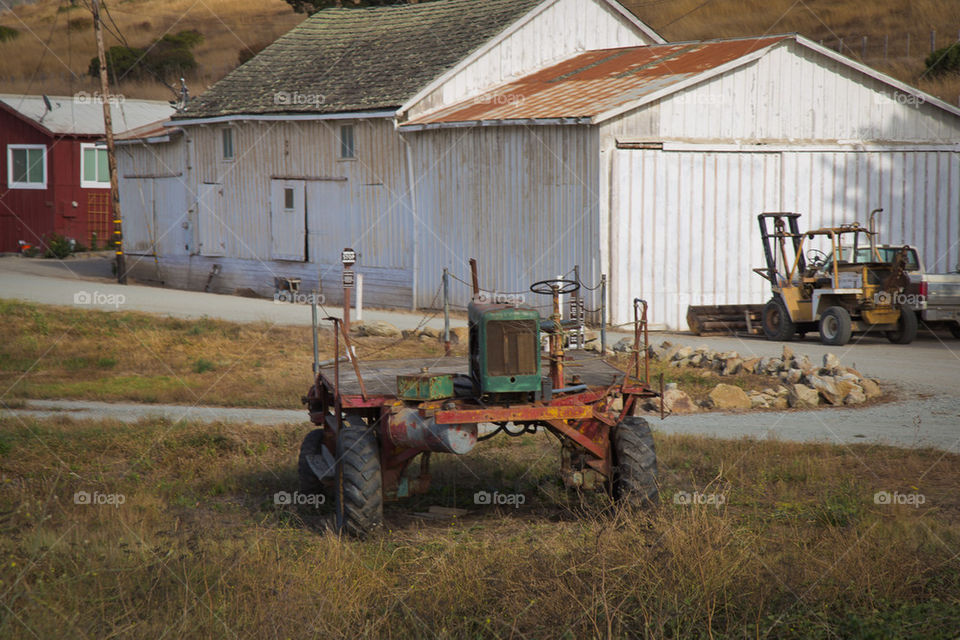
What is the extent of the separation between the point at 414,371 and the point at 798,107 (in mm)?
15319

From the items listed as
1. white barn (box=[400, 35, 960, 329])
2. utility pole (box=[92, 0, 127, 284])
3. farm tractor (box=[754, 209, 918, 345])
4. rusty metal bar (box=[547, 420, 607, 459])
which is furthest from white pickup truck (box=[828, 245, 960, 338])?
utility pole (box=[92, 0, 127, 284])

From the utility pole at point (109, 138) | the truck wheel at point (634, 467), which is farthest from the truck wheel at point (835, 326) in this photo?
the utility pole at point (109, 138)

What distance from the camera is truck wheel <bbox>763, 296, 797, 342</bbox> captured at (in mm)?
20312

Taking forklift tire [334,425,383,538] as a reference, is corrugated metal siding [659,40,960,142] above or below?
above

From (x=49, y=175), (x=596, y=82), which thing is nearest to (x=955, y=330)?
(x=596, y=82)

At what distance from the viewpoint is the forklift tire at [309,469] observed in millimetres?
10318

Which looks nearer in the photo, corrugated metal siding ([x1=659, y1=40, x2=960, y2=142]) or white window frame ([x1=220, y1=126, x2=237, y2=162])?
corrugated metal siding ([x1=659, y1=40, x2=960, y2=142])

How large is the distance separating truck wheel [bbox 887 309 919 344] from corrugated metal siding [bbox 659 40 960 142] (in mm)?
5005

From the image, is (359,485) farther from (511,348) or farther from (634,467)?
(634,467)

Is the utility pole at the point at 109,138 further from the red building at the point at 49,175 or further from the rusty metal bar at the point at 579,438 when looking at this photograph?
the rusty metal bar at the point at 579,438

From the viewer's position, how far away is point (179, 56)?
7612 cm

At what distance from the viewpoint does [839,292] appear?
770 inches

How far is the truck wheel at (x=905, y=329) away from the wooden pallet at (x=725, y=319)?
2.51m

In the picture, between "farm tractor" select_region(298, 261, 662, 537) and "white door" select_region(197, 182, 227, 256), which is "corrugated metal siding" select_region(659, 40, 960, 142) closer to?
"farm tractor" select_region(298, 261, 662, 537)
